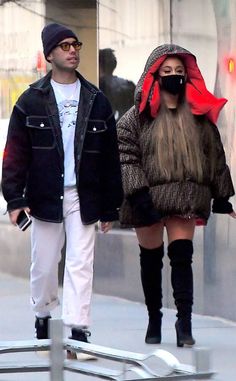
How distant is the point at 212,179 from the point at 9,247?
4.35m

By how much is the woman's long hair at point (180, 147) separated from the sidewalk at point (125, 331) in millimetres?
1033

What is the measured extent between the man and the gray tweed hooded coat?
1.06 ft

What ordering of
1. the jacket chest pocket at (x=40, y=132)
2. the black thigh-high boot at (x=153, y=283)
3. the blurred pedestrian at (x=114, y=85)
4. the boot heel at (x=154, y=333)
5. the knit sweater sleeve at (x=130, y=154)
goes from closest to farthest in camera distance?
1. the jacket chest pocket at (x=40, y=132)
2. the knit sweater sleeve at (x=130, y=154)
3. the black thigh-high boot at (x=153, y=283)
4. the boot heel at (x=154, y=333)
5. the blurred pedestrian at (x=114, y=85)

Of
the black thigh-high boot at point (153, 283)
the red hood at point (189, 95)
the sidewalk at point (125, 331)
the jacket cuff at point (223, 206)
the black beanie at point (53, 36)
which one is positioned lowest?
the sidewalk at point (125, 331)

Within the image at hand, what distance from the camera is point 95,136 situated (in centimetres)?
661

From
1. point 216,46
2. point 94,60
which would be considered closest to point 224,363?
point 216,46

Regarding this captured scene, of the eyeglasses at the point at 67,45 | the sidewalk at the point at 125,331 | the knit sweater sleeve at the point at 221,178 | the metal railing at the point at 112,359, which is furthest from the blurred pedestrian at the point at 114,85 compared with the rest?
the metal railing at the point at 112,359

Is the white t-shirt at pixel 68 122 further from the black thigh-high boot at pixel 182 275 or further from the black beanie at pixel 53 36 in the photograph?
the black thigh-high boot at pixel 182 275

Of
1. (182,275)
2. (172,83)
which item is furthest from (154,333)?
(172,83)

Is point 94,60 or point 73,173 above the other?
point 94,60

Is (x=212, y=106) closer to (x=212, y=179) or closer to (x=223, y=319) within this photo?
(x=212, y=179)

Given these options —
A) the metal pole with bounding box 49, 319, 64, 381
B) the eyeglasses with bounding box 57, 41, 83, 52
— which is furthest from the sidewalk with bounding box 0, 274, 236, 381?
the metal pole with bounding box 49, 319, 64, 381

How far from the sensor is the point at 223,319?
8.34m

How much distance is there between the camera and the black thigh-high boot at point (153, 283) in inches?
285
